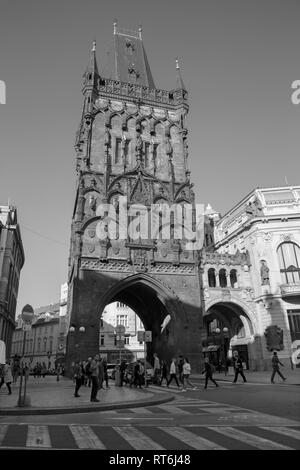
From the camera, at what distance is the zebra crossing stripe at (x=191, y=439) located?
5770mm

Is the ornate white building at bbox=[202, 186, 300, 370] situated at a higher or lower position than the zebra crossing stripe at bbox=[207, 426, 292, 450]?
higher

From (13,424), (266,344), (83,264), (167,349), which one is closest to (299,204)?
(266,344)

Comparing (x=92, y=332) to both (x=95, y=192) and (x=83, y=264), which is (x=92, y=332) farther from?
(x=95, y=192)

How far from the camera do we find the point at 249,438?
640cm

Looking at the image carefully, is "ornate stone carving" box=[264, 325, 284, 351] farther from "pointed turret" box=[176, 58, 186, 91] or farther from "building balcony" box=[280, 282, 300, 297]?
"pointed turret" box=[176, 58, 186, 91]

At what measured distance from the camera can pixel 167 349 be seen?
33.0m

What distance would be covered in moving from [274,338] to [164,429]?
30.1m

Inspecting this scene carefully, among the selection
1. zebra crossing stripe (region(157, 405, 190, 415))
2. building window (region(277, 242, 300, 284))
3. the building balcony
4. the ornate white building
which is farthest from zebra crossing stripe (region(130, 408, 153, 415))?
building window (region(277, 242, 300, 284))

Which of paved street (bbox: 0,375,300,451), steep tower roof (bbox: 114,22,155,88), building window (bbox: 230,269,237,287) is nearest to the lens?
paved street (bbox: 0,375,300,451)

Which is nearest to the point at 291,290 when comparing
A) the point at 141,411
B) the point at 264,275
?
the point at 264,275

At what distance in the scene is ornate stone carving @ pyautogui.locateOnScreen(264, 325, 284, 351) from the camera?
1342 inches

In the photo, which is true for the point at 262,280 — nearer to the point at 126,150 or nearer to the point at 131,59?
the point at 126,150

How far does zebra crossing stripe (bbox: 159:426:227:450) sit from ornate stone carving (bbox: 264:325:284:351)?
97.3 ft
